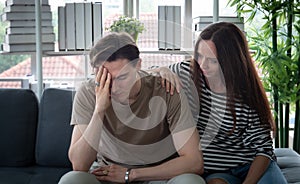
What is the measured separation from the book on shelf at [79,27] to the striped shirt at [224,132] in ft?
3.89

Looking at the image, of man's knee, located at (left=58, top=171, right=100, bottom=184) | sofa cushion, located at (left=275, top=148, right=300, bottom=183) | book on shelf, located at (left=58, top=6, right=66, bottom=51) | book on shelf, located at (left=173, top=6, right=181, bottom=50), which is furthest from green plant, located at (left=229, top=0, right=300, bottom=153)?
man's knee, located at (left=58, top=171, right=100, bottom=184)

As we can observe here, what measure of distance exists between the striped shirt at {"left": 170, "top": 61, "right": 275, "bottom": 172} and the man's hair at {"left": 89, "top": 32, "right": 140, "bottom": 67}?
0.27 metres

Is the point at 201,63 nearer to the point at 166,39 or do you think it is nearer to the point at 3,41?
the point at 166,39

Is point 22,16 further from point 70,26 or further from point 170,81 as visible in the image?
point 170,81

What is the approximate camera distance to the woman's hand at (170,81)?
1.97 metres

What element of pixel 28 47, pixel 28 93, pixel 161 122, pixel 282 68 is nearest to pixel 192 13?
pixel 282 68

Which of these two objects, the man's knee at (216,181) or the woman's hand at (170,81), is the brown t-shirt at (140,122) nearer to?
the woman's hand at (170,81)

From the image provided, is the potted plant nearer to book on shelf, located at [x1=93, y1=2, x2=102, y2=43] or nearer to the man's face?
book on shelf, located at [x1=93, y1=2, x2=102, y2=43]

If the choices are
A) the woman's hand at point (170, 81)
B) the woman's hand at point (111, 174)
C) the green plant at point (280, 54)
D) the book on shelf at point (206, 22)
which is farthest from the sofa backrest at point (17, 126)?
the green plant at point (280, 54)

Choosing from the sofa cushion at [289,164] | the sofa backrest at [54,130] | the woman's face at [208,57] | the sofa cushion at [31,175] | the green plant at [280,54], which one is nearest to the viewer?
the woman's face at [208,57]

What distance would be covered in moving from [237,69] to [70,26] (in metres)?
1.41

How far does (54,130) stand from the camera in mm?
2459

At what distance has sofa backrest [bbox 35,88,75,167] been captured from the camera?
8.01ft

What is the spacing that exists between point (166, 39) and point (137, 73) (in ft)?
3.57
